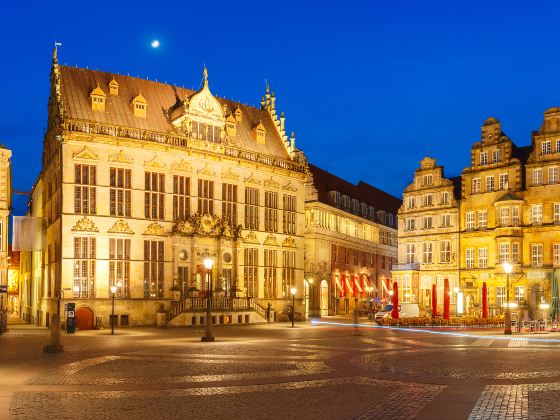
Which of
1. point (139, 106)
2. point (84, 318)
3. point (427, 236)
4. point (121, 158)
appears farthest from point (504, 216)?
point (84, 318)

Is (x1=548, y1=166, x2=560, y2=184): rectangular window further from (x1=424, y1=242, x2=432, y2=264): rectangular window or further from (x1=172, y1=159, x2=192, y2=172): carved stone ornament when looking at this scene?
(x1=172, y1=159, x2=192, y2=172): carved stone ornament

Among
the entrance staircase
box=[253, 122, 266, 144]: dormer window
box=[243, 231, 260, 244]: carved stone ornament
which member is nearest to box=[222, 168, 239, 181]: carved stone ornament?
box=[243, 231, 260, 244]: carved stone ornament

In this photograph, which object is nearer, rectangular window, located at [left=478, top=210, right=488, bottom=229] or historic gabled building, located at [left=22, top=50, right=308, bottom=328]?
historic gabled building, located at [left=22, top=50, right=308, bottom=328]

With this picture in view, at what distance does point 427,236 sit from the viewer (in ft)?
235

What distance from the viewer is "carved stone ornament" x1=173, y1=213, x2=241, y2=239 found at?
188 ft

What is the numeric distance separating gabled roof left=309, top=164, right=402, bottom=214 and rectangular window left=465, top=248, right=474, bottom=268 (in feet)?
64.0

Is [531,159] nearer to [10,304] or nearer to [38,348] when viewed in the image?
[38,348]

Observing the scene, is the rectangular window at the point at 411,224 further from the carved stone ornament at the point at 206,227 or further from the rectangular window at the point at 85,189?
the rectangular window at the point at 85,189

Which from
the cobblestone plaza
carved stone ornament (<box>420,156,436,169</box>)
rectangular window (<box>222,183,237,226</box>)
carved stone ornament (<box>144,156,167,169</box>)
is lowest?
the cobblestone plaza

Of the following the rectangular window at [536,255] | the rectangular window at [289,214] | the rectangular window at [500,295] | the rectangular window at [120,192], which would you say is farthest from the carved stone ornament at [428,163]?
the rectangular window at [120,192]

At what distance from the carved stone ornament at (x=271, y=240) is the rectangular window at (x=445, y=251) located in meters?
16.5

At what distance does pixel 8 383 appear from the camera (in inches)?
792

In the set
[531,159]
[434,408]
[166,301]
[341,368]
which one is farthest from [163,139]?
[434,408]

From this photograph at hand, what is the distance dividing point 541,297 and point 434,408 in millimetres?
50544
